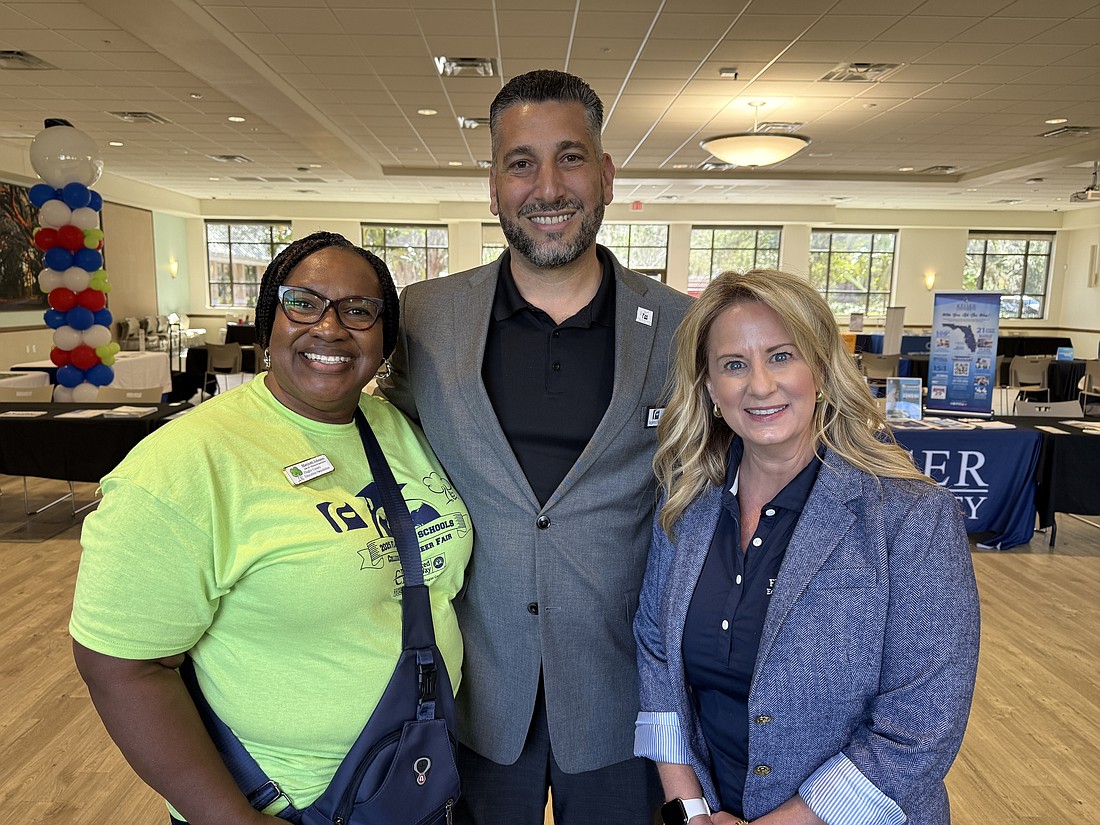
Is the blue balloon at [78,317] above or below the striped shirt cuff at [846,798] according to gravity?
above

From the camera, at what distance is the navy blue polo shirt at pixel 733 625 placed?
1.42m

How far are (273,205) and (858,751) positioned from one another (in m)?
21.0

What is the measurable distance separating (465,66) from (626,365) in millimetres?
6849

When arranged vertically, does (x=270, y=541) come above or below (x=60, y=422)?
above

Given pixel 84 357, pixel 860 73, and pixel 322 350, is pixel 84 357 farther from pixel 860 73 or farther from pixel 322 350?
pixel 860 73

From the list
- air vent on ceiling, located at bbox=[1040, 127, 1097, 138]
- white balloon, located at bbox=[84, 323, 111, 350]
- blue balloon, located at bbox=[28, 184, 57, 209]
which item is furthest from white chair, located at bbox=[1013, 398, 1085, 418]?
blue balloon, located at bbox=[28, 184, 57, 209]

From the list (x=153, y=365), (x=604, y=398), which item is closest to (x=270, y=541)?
(x=604, y=398)

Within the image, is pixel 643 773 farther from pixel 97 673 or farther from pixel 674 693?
pixel 97 673

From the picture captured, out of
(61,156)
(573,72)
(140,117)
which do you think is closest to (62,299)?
(61,156)

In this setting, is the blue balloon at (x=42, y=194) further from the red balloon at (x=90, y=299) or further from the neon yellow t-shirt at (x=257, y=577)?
the neon yellow t-shirt at (x=257, y=577)

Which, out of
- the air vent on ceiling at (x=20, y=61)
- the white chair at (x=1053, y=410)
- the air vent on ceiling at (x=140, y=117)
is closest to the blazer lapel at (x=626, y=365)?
the white chair at (x=1053, y=410)

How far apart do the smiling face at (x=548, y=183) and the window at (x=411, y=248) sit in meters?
19.5

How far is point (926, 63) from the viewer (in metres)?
7.44

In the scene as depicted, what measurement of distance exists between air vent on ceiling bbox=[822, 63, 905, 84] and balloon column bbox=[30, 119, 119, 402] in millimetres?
7630
